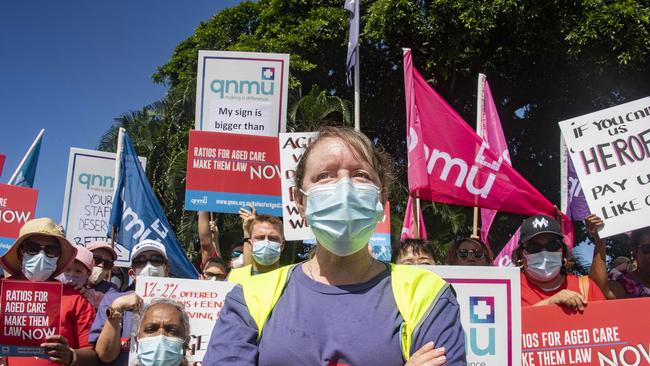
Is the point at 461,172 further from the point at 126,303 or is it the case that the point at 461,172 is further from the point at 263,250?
the point at 126,303

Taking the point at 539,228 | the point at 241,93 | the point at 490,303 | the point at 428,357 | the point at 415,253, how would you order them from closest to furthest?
the point at 428,357, the point at 490,303, the point at 539,228, the point at 415,253, the point at 241,93

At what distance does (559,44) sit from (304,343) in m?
12.8

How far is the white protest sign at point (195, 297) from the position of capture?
12.8ft

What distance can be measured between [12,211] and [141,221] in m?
1.48

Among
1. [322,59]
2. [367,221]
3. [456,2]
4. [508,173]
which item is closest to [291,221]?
[508,173]

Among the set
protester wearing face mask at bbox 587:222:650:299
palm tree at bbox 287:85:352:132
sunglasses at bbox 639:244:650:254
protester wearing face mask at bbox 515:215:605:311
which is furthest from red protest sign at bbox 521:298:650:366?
palm tree at bbox 287:85:352:132

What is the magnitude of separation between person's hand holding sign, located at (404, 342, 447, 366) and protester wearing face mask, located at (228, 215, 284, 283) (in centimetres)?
292

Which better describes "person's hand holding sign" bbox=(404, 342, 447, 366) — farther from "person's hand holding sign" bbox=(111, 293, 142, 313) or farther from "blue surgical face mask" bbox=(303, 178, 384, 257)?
"person's hand holding sign" bbox=(111, 293, 142, 313)

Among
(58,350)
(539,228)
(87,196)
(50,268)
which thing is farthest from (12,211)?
(539,228)

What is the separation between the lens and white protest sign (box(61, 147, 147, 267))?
8.15 meters

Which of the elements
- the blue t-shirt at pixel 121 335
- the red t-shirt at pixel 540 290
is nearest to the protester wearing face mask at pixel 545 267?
the red t-shirt at pixel 540 290

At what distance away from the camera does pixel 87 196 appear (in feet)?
27.2

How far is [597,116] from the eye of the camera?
5105 millimetres

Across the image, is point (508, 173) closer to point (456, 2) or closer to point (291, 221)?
point (291, 221)
